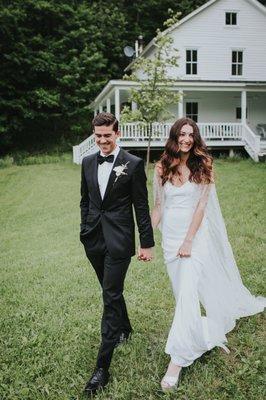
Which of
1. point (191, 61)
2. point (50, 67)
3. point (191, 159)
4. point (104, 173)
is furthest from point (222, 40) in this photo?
point (104, 173)

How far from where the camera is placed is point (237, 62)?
29.4 meters

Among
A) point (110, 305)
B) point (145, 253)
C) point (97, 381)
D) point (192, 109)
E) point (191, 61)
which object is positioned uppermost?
point (191, 61)

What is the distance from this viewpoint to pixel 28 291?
22.0 feet

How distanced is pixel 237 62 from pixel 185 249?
90.8ft

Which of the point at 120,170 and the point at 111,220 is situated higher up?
the point at 120,170

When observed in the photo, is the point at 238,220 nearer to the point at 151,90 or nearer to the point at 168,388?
the point at 168,388

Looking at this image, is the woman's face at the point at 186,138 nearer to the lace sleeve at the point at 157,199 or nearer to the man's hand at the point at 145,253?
the lace sleeve at the point at 157,199

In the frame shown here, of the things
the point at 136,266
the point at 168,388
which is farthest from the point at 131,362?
the point at 136,266

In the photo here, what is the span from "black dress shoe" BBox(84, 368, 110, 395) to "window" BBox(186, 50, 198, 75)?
2688 centimetres

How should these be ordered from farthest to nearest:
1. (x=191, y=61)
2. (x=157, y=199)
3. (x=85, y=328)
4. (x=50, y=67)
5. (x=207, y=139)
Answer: (x=50, y=67), (x=191, y=61), (x=207, y=139), (x=85, y=328), (x=157, y=199)

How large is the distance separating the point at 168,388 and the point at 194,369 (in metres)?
0.41

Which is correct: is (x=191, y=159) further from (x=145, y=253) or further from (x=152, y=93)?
(x=152, y=93)

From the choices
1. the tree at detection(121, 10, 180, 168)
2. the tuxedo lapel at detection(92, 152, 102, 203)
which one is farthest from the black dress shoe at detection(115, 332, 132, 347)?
the tree at detection(121, 10, 180, 168)

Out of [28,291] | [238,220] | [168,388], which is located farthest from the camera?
[238,220]
